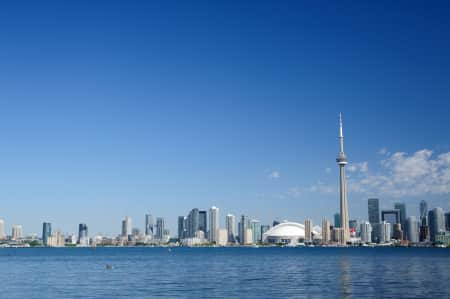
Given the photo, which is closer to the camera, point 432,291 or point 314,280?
point 432,291

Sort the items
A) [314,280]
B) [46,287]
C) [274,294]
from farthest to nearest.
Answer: [314,280] → [46,287] → [274,294]

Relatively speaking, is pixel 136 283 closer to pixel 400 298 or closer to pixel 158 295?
pixel 158 295


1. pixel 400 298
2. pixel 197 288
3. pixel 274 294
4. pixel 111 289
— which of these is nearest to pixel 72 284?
pixel 111 289

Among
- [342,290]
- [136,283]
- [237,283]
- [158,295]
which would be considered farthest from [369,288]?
[136,283]

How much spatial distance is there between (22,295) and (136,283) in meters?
20.0

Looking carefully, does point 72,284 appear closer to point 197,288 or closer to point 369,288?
point 197,288

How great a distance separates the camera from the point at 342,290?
7744 centimetres

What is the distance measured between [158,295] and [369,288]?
3014 cm

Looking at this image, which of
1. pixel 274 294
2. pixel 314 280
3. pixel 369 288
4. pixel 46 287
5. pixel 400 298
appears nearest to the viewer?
pixel 400 298

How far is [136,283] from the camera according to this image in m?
92.3

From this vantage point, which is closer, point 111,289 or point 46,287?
point 111,289

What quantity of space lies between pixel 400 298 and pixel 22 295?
164ft

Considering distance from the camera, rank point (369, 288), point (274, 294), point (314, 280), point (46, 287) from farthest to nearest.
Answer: point (314, 280) < point (46, 287) < point (369, 288) < point (274, 294)

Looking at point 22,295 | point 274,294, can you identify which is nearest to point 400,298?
point 274,294
